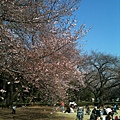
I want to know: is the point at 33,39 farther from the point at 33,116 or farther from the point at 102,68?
the point at 102,68

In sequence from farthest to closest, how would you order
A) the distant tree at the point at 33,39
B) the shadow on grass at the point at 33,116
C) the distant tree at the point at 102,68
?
the distant tree at the point at 102,68
the shadow on grass at the point at 33,116
the distant tree at the point at 33,39

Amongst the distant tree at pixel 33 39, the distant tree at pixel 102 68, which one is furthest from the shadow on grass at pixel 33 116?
the distant tree at pixel 102 68

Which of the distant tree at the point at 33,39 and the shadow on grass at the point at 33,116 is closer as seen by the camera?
the distant tree at the point at 33,39

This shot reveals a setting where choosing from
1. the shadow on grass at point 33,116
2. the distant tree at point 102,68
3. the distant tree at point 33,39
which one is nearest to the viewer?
the distant tree at point 33,39

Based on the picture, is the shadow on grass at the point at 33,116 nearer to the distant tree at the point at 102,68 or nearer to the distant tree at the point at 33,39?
the distant tree at the point at 33,39

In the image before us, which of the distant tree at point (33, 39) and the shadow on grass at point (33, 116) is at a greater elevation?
the distant tree at point (33, 39)

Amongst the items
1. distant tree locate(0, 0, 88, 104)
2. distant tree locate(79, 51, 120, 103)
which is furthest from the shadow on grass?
distant tree locate(79, 51, 120, 103)

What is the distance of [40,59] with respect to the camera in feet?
27.6

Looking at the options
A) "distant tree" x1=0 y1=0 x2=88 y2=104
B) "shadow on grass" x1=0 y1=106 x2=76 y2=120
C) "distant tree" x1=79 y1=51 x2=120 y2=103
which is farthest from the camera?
"distant tree" x1=79 y1=51 x2=120 y2=103

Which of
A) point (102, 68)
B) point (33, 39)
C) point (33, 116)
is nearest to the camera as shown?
point (33, 39)

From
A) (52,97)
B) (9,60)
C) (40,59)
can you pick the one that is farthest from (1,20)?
(52,97)

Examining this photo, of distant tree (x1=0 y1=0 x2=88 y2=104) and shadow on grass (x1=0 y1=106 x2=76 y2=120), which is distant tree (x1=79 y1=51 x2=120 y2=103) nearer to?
A: shadow on grass (x1=0 y1=106 x2=76 y2=120)

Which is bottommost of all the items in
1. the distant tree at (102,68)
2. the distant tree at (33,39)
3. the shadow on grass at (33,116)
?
the shadow on grass at (33,116)

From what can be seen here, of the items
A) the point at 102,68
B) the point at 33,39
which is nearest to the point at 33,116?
the point at 33,39
